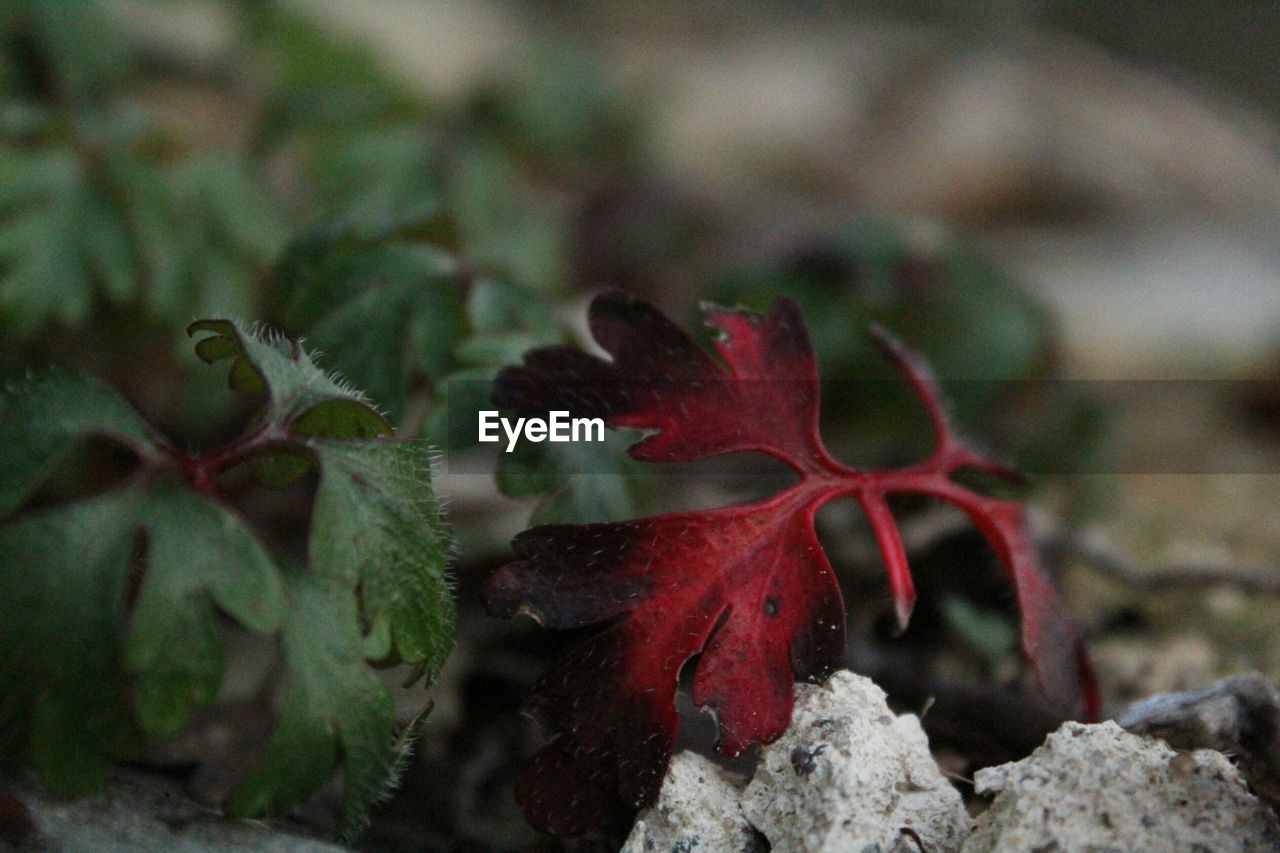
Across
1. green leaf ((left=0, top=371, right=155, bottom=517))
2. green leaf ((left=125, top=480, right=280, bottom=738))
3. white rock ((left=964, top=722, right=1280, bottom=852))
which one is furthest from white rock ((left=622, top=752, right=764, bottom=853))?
green leaf ((left=0, top=371, right=155, bottom=517))

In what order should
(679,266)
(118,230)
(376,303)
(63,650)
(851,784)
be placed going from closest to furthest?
1. (63,650)
2. (851,784)
3. (376,303)
4. (118,230)
5. (679,266)

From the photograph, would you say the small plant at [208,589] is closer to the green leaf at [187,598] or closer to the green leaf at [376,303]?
the green leaf at [187,598]

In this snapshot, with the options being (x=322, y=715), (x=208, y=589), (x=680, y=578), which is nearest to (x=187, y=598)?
(x=208, y=589)

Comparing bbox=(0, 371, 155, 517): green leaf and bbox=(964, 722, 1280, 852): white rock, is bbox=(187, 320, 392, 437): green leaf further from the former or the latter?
bbox=(964, 722, 1280, 852): white rock

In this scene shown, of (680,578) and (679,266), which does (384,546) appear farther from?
(679,266)

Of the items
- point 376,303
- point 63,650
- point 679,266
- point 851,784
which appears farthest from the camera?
point 679,266

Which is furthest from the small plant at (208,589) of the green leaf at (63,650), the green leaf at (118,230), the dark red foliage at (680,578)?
the green leaf at (118,230)

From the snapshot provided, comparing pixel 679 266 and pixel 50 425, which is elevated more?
pixel 50 425
